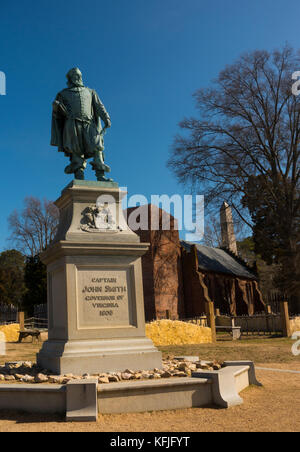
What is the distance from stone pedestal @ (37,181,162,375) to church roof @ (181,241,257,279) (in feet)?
102

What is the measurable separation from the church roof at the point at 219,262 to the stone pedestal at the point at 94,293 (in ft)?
102

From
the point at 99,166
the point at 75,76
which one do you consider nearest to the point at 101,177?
the point at 99,166

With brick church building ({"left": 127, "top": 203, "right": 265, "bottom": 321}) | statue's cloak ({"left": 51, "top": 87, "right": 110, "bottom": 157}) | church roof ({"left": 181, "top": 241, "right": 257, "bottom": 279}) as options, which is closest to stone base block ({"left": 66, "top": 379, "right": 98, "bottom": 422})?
statue's cloak ({"left": 51, "top": 87, "right": 110, "bottom": 157})

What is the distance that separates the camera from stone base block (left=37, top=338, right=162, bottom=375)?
6410 millimetres

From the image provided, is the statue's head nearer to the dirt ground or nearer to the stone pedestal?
the stone pedestal

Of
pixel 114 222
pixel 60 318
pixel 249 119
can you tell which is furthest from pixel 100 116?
pixel 249 119

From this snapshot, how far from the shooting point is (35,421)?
503cm

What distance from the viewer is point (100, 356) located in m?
6.58

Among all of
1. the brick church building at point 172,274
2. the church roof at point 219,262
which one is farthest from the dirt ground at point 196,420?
the church roof at point 219,262

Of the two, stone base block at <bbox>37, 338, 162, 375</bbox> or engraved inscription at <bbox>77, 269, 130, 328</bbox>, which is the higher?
engraved inscription at <bbox>77, 269, 130, 328</bbox>

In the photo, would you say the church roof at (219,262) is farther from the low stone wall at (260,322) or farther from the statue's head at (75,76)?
the statue's head at (75,76)

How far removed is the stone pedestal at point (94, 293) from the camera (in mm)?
6652
